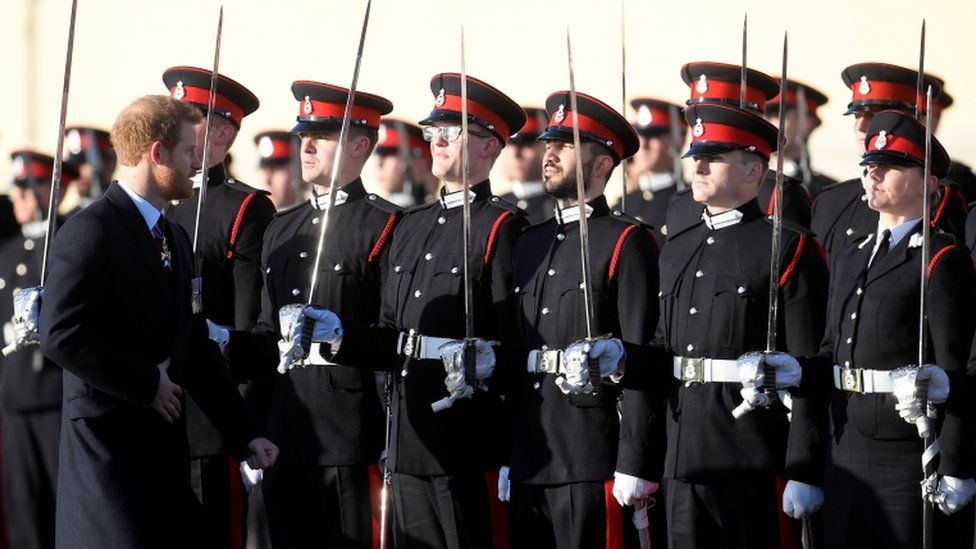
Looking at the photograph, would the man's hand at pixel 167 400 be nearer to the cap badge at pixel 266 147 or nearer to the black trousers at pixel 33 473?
the black trousers at pixel 33 473

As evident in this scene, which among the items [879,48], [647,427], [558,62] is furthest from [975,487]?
[558,62]

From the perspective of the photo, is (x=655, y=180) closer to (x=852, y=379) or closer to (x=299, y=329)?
(x=299, y=329)

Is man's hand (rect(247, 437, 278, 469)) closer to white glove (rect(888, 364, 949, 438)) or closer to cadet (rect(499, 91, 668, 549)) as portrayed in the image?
cadet (rect(499, 91, 668, 549))

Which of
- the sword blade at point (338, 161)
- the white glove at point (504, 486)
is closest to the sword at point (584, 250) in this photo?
the white glove at point (504, 486)

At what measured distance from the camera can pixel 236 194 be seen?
9.23 metres

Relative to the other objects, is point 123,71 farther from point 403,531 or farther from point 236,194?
point 403,531

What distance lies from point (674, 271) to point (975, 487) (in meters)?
1.33

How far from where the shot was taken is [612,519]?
782 cm

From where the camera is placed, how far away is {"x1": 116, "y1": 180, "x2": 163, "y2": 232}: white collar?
23.4 feet

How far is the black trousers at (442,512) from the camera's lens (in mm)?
8172

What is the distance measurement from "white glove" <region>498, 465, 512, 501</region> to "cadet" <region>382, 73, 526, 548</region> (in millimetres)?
129

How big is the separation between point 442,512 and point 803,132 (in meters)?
3.27

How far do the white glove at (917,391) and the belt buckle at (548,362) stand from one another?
130 centimetres

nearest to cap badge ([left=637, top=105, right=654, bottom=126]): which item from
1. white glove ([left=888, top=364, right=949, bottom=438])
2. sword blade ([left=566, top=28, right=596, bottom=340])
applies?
sword blade ([left=566, top=28, right=596, bottom=340])
